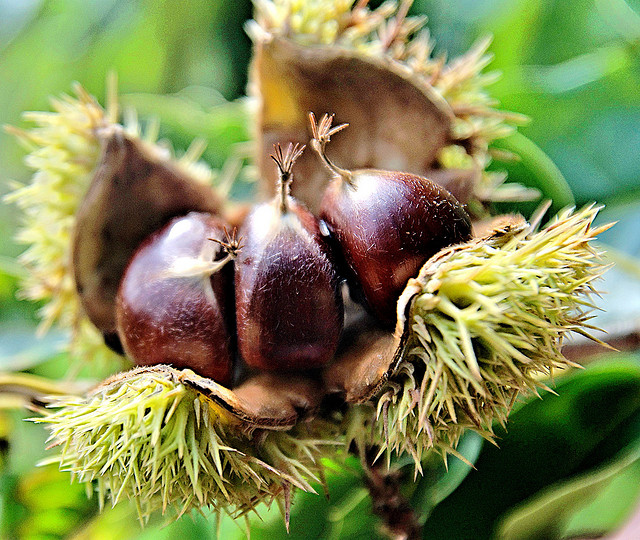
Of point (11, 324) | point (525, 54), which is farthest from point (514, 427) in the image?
point (11, 324)

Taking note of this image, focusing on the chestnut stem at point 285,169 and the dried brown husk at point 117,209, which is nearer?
the chestnut stem at point 285,169

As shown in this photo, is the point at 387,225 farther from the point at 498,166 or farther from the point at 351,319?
the point at 498,166

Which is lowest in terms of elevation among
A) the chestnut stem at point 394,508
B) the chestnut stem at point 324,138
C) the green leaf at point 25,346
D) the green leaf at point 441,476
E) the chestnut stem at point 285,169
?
the green leaf at point 25,346

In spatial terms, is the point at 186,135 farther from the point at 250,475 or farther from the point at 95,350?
the point at 250,475

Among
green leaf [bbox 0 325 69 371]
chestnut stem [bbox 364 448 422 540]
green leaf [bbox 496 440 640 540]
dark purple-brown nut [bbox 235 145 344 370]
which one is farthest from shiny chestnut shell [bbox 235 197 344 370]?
green leaf [bbox 0 325 69 371]

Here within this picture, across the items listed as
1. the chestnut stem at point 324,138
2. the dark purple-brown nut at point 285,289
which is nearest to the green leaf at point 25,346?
the dark purple-brown nut at point 285,289

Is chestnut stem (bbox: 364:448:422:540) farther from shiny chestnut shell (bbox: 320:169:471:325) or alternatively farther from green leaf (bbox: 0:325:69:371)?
green leaf (bbox: 0:325:69:371)

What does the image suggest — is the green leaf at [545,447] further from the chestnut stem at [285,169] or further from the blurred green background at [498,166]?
the chestnut stem at [285,169]
